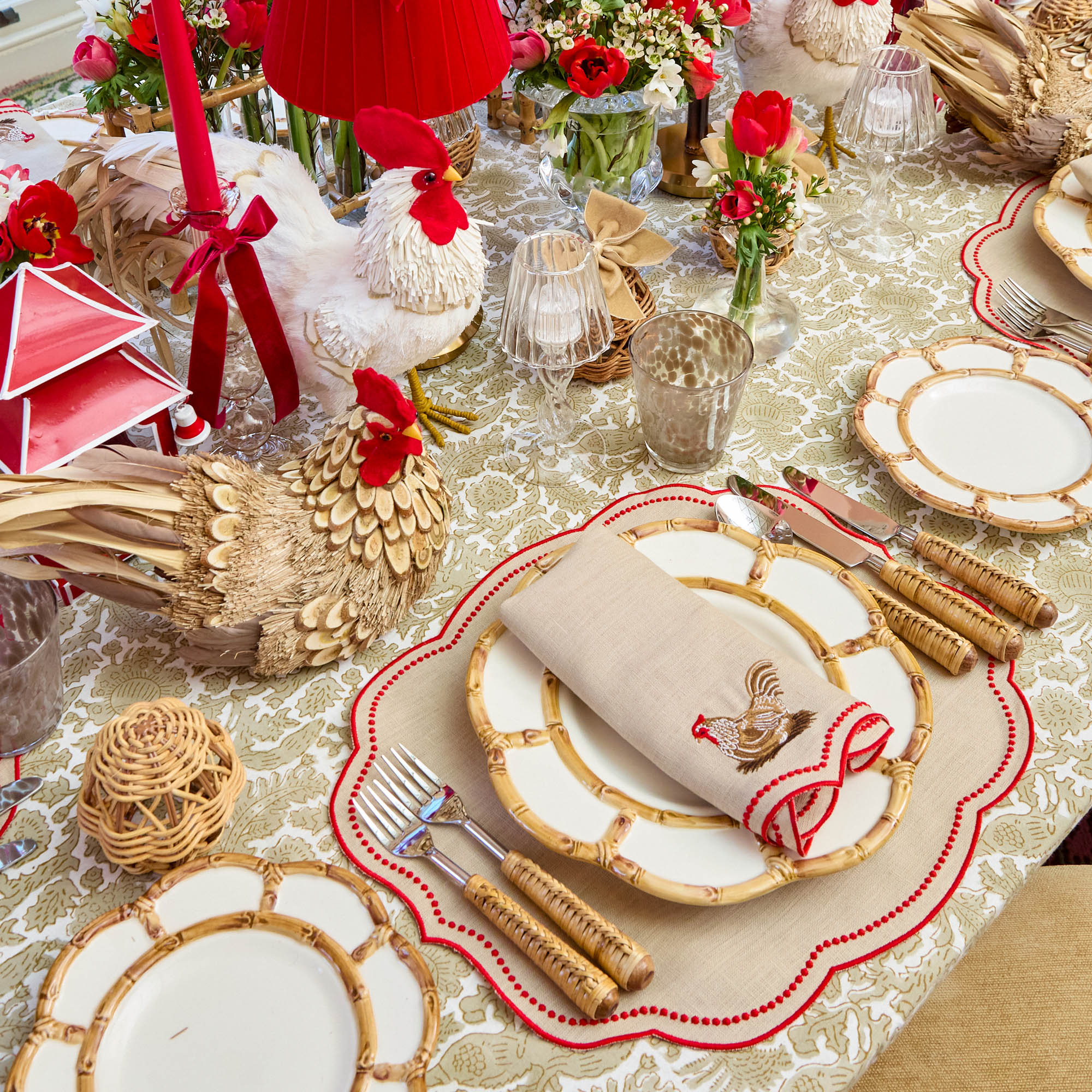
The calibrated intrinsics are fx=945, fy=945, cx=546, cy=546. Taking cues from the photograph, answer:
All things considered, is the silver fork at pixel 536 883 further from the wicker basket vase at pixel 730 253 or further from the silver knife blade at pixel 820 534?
the wicker basket vase at pixel 730 253

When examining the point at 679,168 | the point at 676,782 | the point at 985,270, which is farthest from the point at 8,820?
the point at 985,270

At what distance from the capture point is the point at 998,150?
1.50 metres

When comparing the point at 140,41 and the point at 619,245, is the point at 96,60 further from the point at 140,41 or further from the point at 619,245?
the point at 619,245

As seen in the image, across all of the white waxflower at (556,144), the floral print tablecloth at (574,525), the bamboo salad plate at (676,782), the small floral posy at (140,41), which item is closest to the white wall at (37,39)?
the small floral posy at (140,41)

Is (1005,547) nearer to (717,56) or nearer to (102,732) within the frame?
(102,732)

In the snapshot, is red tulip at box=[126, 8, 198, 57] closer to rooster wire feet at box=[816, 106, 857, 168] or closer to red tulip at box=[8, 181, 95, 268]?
red tulip at box=[8, 181, 95, 268]

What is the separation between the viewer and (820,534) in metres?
0.98

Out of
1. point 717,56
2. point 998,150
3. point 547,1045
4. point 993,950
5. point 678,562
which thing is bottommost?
point 993,950

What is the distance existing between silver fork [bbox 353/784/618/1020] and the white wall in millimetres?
3534

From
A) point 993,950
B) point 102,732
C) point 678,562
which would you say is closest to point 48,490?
point 102,732

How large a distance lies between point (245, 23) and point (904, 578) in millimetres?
1019

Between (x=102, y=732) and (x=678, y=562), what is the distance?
0.53 m

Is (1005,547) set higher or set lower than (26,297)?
lower

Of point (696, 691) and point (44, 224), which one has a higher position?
point (44, 224)
